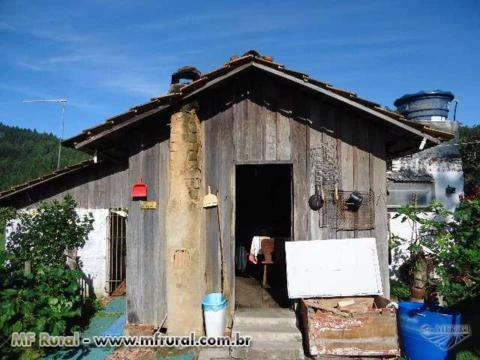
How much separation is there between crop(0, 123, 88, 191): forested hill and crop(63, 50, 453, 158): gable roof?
114 feet

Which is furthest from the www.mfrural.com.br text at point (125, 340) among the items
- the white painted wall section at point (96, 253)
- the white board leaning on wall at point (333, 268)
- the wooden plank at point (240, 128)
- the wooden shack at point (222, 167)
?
the white painted wall section at point (96, 253)

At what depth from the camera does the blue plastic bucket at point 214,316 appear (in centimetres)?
597

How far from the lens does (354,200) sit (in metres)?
6.26

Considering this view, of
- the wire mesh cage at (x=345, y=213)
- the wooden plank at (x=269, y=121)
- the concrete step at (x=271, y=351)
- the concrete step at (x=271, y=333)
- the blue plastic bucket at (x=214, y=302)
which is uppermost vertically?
the wooden plank at (x=269, y=121)

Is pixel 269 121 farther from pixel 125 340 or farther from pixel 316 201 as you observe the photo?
pixel 125 340

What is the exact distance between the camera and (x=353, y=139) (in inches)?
255

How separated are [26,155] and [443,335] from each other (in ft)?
226

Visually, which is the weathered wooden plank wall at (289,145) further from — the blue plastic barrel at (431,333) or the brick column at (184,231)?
the blue plastic barrel at (431,333)

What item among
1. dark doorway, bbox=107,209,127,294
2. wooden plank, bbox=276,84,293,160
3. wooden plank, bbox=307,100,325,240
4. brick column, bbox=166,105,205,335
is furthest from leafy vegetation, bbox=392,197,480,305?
dark doorway, bbox=107,209,127,294

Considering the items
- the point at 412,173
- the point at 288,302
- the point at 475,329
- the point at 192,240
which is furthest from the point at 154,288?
the point at 412,173

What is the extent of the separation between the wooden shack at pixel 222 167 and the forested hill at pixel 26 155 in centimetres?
3495

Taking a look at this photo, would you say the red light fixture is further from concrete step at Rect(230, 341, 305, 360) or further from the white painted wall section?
the white painted wall section

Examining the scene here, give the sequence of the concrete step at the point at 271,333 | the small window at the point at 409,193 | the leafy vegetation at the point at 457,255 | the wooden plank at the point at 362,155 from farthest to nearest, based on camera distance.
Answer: the small window at the point at 409,193, the wooden plank at the point at 362,155, the leafy vegetation at the point at 457,255, the concrete step at the point at 271,333

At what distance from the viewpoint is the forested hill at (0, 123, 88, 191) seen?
143 feet
